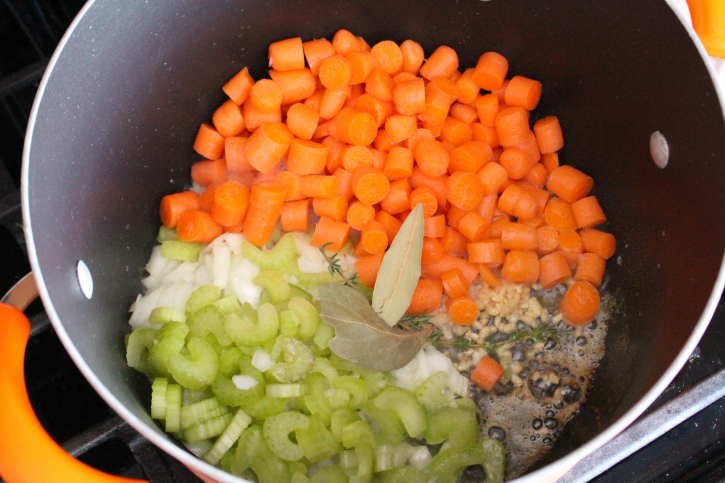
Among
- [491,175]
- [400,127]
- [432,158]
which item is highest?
[400,127]

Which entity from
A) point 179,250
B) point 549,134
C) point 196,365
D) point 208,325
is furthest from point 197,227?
point 549,134

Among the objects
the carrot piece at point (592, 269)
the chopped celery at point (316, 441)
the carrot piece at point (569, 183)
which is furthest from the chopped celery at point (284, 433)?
the carrot piece at point (569, 183)

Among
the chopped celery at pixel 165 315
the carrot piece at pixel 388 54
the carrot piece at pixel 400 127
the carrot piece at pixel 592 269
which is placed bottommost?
the carrot piece at pixel 592 269

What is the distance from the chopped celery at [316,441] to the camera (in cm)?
139

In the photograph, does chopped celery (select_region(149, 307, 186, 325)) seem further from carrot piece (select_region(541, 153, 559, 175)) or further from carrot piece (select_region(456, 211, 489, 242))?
carrot piece (select_region(541, 153, 559, 175))

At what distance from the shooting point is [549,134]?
1796 millimetres

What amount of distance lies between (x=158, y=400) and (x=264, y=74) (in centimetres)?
105

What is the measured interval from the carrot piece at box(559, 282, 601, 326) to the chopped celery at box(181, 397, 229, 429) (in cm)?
101

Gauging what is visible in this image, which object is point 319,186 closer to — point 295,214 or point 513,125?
point 295,214

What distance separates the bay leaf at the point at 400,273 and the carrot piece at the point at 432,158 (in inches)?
13.0

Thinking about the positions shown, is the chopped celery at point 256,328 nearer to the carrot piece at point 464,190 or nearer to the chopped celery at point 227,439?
the chopped celery at point 227,439

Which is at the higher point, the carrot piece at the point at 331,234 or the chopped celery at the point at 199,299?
the chopped celery at the point at 199,299

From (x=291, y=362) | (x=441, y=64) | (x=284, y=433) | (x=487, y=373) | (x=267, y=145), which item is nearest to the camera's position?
(x=284, y=433)

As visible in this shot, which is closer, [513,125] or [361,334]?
[361,334]
